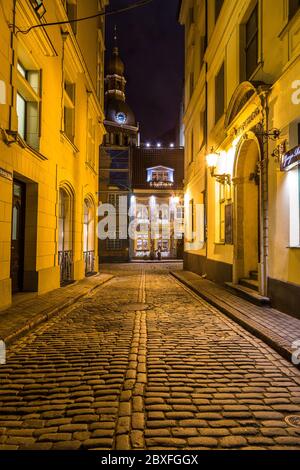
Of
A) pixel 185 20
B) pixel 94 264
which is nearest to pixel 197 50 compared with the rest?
pixel 185 20

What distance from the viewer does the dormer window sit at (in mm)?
36312

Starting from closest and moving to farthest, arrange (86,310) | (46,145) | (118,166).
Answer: (86,310) < (46,145) < (118,166)

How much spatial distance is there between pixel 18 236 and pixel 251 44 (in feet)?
30.2

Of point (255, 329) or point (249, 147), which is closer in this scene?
point (255, 329)

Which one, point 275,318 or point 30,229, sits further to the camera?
point 30,229

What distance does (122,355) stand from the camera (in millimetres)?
4980

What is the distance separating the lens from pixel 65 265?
13.5 meters

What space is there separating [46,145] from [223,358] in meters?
Result: 8.64

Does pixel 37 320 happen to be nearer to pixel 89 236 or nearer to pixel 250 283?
pixel 250 283

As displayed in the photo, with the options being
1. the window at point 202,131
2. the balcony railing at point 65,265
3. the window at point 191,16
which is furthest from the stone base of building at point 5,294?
the window at point 191,16

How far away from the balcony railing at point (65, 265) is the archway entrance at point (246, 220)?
6.57 m

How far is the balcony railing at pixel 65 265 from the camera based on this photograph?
13.1 metres

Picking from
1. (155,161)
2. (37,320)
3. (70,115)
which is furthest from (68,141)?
(155,161)

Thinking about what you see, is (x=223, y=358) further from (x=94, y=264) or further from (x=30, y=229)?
(x=94, y=264)
